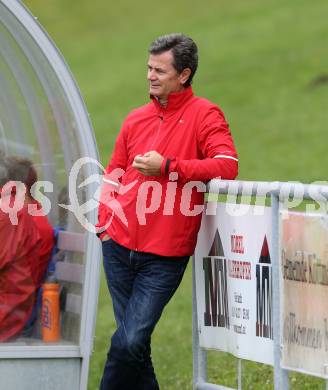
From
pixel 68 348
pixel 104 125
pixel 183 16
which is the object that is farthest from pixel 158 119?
pixel 183 16

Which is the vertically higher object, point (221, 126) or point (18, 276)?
point (221, 126)

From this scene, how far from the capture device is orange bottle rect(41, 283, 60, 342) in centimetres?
706

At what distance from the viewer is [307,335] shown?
5.52 meters

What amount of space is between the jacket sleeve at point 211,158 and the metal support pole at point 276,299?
463mm

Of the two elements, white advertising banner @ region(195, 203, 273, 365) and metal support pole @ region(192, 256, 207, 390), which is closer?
white advertising banner @ region(195, 203, 273, 365)

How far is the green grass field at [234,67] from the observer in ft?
87.0

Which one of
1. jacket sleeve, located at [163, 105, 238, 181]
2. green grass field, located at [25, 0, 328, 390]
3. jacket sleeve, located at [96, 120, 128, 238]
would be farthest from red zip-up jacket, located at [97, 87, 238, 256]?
green grass field, located at [25, 0, 328, 390]

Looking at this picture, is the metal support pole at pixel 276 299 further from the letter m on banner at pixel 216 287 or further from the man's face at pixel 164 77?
the man's face at pixel 164 77

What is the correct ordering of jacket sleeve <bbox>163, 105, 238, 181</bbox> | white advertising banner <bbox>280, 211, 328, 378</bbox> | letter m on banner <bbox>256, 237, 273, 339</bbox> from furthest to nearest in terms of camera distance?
jacket sleeve <bbox>163, 105, 238, 181</bbox>
letter m on banner <bbox>256, 237, 273, 339</bbox>
white advertising banner <bbox>280, 211, 328, 378</bbox>

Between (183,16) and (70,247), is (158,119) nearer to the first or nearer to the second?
(70,247)

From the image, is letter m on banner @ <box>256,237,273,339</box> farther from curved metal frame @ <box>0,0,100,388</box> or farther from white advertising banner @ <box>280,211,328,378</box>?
curved metal frame @ <box>0,0,100,388</box>

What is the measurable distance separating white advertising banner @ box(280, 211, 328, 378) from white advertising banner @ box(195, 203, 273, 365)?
203 millimetres

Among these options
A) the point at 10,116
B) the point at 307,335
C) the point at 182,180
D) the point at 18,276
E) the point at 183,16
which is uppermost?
the point at 183,16

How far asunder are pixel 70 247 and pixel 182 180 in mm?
1281
